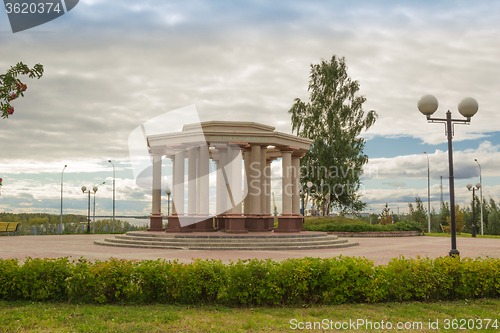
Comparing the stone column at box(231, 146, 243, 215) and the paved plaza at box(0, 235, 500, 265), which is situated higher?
the stone column at box(231, 146, 243, 215)

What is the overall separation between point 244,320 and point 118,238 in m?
15.7

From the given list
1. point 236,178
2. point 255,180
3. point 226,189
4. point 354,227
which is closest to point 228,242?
point 236,178

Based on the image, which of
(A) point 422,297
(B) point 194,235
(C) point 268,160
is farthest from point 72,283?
(C) point 268,160

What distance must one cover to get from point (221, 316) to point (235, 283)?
2.76 feet

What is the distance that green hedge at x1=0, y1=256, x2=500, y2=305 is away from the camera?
24.1 feet

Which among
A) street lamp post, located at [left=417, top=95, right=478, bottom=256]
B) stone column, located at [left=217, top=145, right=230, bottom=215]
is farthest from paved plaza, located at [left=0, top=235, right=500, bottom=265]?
stone column, located at [left=217, top=145, right=230, bottom=215]

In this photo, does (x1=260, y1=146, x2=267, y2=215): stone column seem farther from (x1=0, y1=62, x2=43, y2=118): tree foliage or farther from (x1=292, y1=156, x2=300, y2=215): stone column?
(x1=0, y1=62, x2=43, y2=118): tree foliage

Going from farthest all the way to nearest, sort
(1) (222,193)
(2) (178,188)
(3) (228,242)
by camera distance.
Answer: (1) (222,193)
(2) (178,188)
(3) (228,242)

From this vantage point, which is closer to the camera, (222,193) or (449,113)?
(449,113)

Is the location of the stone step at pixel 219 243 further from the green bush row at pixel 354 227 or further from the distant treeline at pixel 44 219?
the distant treeline at pixel 44 219

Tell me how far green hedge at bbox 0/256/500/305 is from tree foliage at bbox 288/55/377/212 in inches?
1054

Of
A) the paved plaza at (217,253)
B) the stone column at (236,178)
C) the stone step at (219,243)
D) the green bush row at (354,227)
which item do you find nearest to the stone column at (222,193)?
the stone column at (236,178)

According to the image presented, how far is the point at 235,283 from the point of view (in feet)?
24.0

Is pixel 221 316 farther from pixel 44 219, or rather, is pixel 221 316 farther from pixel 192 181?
pixel 44 219
